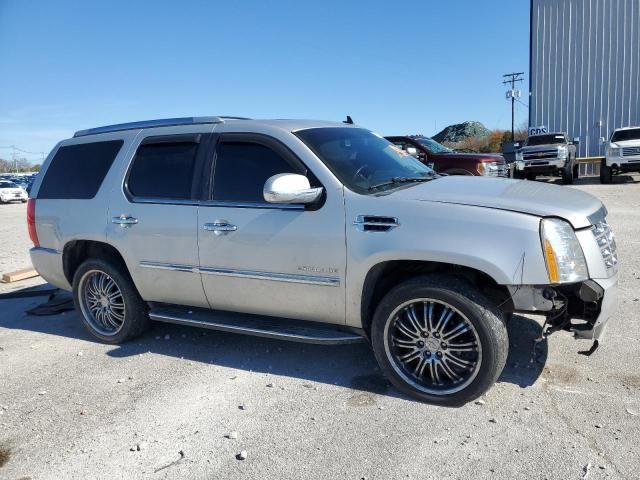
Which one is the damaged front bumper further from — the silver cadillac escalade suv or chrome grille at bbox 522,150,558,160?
chrome grille at bbox 522,150,558,160

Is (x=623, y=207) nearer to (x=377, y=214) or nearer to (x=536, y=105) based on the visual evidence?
(x=377, y=214)

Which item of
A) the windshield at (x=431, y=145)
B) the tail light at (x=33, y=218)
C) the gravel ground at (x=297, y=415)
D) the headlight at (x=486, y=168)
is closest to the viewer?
the gravel ground at (x=297, y=415)

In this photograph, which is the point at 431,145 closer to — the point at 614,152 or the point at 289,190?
the point at 614,152

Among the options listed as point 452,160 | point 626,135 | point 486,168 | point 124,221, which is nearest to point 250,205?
point 124,221

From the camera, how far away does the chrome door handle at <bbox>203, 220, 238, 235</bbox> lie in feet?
13.1

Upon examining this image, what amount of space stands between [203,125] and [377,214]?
1.81m

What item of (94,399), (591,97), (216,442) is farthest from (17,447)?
(591,97)

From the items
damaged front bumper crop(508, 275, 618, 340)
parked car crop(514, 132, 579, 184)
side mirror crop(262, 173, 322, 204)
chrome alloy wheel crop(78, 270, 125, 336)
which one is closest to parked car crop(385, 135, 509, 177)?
parked car crop(514, 132, 579, 184)

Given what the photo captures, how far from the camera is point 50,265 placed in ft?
17.0

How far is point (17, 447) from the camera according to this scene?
10.7ft

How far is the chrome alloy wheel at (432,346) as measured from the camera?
341cm

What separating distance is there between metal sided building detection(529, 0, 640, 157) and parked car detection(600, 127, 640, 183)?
9972 mm

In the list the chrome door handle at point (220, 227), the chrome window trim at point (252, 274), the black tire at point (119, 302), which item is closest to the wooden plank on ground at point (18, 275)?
the black tire at point (119, 302)

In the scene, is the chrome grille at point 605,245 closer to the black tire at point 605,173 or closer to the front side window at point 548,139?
the black tire at point 605,173
